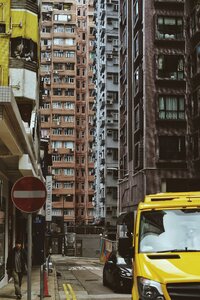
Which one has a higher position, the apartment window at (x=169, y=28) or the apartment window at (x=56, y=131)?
the apartment window at (x=56, y=131)

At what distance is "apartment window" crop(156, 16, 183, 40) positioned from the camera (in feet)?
147

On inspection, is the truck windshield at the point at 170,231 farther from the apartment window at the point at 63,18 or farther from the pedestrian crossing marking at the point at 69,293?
the apartment window at the point at 63,18

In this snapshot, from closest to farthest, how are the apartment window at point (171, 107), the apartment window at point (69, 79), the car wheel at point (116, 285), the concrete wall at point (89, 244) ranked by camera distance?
the car wheel at point (116, 285) < the apartment window at point (171, 107) < the concrete wall at point (89, 244) < the apartment window at point (69, 79)

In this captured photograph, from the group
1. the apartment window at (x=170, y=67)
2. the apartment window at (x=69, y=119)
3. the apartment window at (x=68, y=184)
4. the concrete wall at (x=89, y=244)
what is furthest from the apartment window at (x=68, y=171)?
the apartment window at (x=170, y=67)

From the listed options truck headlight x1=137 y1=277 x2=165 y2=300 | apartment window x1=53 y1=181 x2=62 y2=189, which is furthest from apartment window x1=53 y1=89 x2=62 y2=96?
truck headlight x1=137 y1=277 x2=165 y2=300

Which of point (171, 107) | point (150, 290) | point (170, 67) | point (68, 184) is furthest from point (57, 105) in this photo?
point (150, 290)

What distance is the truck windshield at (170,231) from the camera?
8.46 metres

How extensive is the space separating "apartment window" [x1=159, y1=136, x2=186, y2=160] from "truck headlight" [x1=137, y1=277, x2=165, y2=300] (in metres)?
35.6

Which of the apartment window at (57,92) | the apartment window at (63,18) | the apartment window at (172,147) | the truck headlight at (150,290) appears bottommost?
the truck headlight at (150,290)

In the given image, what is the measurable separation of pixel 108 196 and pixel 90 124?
37.2 metres

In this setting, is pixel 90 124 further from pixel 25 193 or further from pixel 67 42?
pixel 25 193

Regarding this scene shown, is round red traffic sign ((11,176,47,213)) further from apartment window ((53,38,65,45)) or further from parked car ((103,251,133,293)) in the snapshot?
apartment window ((53,38,65,45))

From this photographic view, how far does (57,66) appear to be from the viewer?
11094 centimetres

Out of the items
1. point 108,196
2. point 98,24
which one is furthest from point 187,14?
point 98,24
